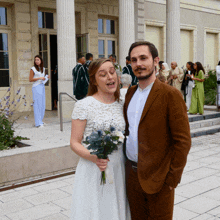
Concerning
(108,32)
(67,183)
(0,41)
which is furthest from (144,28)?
(67,183)

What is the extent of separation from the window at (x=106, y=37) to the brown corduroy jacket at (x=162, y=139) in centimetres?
1201

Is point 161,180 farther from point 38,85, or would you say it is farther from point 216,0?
point 216,0

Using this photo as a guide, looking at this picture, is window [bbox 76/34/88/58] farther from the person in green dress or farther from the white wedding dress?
the white wedding dress

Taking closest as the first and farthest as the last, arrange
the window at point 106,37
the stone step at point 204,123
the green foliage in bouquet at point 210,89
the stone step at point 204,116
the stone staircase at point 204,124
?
the stone staircase at point 204,124 → the stone step at point 204,123 → the stone step at point 204,116 → the green foliage in bouquet at point 210,89 → the window at point 106,37

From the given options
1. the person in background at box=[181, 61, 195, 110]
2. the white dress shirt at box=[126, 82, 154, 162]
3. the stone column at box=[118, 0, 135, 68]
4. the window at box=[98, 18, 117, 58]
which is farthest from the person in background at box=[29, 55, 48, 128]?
the white dress shirt at box=[126, 82, 154, 162]

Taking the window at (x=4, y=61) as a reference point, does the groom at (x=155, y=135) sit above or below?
below

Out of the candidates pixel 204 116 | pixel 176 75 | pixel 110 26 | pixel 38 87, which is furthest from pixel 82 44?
pixel 204 116

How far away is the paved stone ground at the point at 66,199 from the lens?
143 inches

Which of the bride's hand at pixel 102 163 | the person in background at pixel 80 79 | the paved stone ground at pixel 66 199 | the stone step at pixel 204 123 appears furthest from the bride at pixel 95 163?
the stone step at pixel 204 123

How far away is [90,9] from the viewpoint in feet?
43.1

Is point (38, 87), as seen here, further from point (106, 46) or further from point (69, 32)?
point (106, 46)

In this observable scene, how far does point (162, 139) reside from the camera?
2078 mm

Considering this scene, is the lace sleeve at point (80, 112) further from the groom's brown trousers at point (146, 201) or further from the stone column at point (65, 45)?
the stone column at point (65, 45)

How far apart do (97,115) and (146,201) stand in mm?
718
